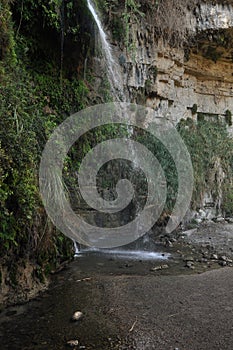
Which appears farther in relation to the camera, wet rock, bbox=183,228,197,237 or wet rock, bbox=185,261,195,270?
wet rock, bbox=183,228,197,237

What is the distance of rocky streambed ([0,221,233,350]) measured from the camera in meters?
2.49

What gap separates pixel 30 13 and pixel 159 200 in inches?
174

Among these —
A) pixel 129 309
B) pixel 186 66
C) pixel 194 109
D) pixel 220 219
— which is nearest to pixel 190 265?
pixel 129 309

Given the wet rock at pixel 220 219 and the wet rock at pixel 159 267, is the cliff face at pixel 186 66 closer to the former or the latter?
the wet rock at pixel 220 219

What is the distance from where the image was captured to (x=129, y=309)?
120 inches

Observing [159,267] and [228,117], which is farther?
[228,117]

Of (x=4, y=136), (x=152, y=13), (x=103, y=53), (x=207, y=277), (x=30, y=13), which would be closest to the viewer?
(x=4, y=136)

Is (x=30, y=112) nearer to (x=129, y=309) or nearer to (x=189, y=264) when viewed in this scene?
(x=129, y=309)

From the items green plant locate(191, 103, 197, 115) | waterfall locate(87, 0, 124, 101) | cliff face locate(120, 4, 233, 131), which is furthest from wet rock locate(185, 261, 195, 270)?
green plant locate(191, 103, 197, 115)

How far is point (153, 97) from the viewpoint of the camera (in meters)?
9.19

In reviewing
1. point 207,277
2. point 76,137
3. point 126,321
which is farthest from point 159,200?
point 126,321

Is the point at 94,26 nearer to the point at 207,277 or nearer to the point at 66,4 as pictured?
the point at 66,4

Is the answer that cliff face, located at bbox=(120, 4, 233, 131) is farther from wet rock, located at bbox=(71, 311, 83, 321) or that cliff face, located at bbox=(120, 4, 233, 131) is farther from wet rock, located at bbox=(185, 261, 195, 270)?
wet rock, located at bbox=(71, 311, 83, 321)

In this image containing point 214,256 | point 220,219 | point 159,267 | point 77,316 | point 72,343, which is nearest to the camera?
point 72,343
